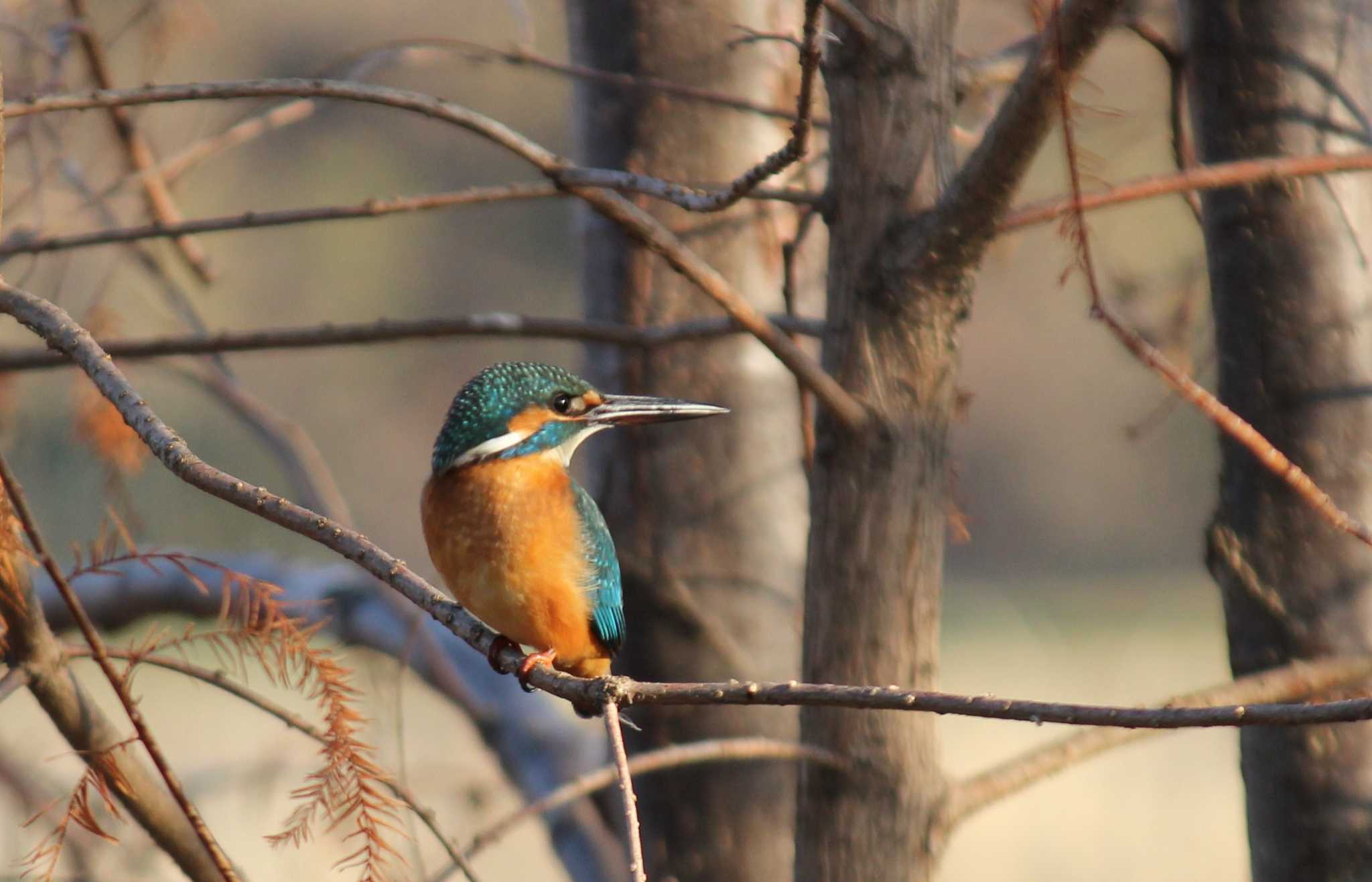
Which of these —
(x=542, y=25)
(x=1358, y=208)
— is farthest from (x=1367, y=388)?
(x=542, y=25)

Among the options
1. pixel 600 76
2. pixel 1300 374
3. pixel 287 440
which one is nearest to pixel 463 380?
pixel 287 440

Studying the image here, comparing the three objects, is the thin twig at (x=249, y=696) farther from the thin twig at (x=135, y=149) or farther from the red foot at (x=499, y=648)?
the thin twig at (x=135, y=149)

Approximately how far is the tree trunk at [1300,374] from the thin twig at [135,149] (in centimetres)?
163

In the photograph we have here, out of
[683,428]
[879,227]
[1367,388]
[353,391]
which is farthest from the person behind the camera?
[353,391]

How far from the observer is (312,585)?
9.21 ft

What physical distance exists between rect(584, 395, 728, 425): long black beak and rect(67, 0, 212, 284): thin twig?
81cm

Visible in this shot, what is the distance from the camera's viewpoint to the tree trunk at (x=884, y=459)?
5.12ft

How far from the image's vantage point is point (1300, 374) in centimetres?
172

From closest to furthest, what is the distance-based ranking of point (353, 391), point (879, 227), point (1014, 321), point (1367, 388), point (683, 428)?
point (879, 227)
point (1367, 388)
point (683, 428)
point (353, 391)
point (1014, 321)

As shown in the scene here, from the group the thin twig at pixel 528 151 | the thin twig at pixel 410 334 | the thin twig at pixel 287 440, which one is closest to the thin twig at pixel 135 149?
the thin twig at pixel 287 440

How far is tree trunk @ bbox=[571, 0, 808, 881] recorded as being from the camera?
2418 millimetres

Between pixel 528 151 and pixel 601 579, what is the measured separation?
2.14 feet

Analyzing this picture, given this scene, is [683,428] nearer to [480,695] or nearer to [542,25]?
[480,695]

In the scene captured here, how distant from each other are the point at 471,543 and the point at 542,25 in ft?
32.6
